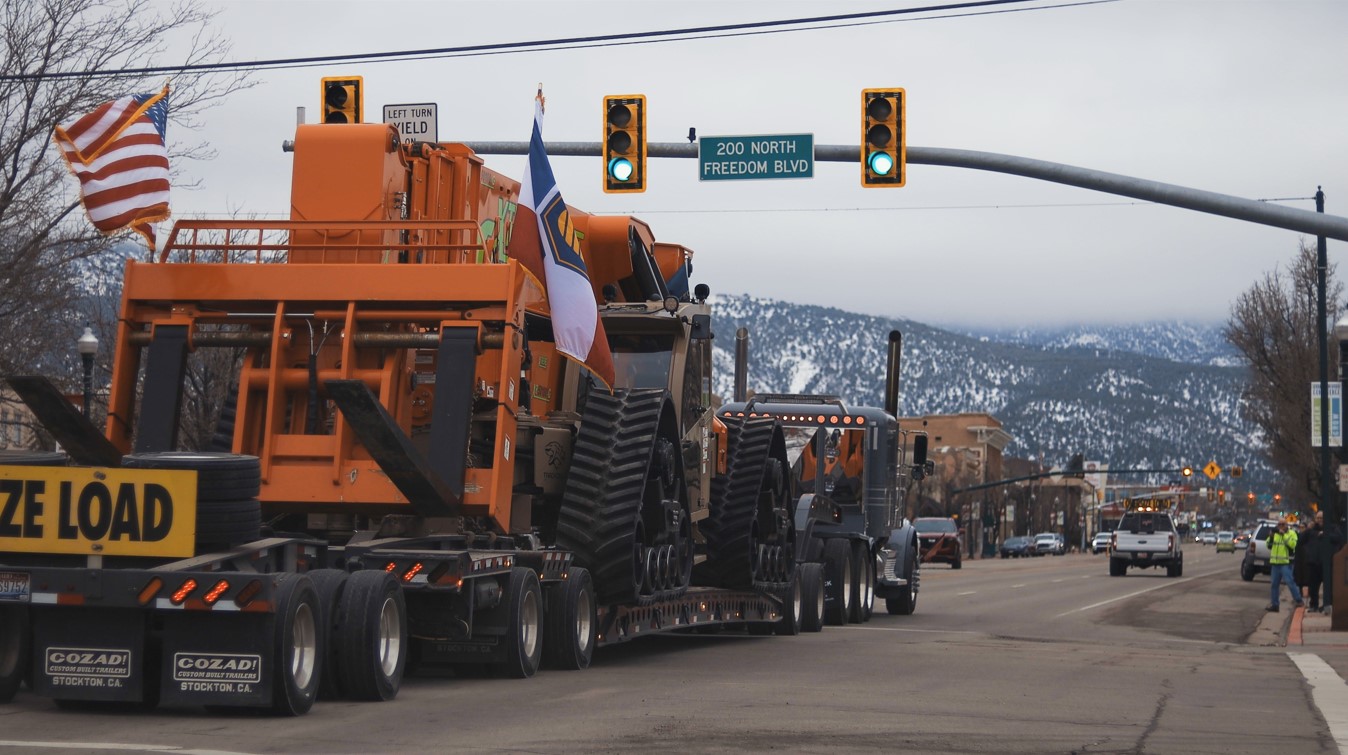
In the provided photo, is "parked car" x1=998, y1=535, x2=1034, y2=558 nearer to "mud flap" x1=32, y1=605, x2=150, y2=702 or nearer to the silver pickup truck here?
the silver pickup truck

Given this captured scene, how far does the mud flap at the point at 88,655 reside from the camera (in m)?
10.5

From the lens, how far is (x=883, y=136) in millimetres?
20188

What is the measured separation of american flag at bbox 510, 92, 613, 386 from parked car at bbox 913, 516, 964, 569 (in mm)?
46466

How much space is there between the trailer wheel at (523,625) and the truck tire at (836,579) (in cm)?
1070

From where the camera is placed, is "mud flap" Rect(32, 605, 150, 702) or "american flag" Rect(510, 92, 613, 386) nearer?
"mud flap" Rect(32, 605, 150, 702)

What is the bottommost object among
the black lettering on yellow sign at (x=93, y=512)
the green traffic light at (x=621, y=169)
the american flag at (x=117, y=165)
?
the black lettering on yellow sign at (x=93, y=512)

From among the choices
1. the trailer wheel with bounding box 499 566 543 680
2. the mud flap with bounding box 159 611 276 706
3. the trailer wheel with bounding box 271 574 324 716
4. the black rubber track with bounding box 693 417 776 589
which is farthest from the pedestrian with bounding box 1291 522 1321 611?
the mud flap with bounding box 159 611 276 706

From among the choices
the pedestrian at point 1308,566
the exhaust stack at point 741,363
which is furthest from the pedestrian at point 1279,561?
the exhaust stack at point 741,363

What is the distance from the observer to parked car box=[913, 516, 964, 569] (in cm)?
6078

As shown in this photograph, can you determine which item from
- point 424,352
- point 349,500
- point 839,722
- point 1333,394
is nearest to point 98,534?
point 349,500

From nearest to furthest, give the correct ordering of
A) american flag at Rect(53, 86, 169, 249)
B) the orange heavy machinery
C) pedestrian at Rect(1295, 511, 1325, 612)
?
the orange heavy machinery → american flag at Rect(53, 86, 169, 249) → pedestrian at Rect(1295, 511, 1325, 612)

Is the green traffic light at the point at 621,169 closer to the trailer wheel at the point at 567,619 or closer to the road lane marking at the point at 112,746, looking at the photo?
the trailer wheel at the point at 567,619

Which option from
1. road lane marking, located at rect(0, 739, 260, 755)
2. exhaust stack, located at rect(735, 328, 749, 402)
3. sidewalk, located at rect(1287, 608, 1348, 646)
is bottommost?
sidewalk, located at rect(1287, 608, 1348, 646)

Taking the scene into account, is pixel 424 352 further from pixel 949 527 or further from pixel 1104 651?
pixel 949 527
